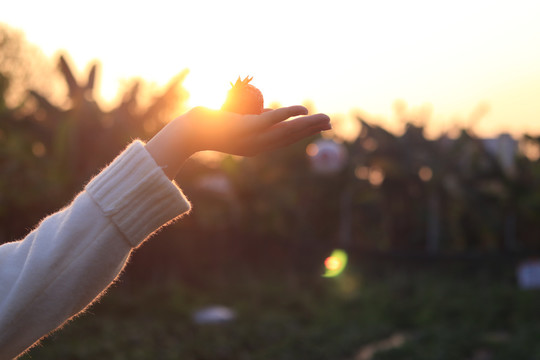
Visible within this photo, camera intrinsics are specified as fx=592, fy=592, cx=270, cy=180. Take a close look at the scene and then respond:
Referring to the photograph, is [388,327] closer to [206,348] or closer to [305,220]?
[206,348]

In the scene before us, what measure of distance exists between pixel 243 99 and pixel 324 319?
9198 mm

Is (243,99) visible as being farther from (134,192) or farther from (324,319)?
(324,319)

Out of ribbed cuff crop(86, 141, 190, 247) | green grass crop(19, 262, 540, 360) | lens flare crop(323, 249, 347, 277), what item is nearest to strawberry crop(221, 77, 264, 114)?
ribbed cuff crop(86, 141, 190, 247)

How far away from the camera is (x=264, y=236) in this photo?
564 inches

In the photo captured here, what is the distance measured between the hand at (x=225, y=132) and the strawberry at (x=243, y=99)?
0.15m

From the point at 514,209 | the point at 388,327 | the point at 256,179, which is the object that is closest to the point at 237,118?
the point at 388,327

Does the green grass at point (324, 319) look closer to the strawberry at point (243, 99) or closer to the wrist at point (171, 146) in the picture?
the strawberry at point (243, 99)

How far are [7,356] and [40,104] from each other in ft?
32.9

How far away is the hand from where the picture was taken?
1003 mm

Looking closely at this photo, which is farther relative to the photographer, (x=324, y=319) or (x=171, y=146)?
(x=324, y=319)

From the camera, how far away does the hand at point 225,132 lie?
3.29 ft

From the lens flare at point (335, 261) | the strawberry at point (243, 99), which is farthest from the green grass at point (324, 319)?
the strawberry at point (243, 99)

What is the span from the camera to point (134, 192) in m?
0.98

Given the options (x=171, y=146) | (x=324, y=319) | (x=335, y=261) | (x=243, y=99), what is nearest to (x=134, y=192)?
(x=171, y=146)
